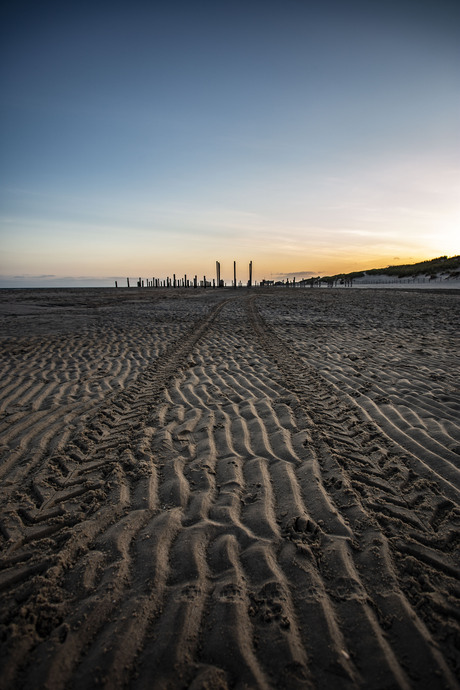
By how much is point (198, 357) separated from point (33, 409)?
12.0ft

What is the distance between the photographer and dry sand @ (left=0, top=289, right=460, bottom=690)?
65.2 inches

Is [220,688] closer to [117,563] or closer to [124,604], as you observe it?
[124,604]

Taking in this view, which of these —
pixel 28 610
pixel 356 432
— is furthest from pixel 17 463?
pixel 356 432

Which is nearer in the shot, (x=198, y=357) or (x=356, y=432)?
(x=356, y=432)

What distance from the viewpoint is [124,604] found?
1.92 metres

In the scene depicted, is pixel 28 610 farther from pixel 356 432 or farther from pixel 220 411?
pixel 356 432

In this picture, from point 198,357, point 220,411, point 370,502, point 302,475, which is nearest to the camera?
point 370,502

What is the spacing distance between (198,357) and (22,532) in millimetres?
5423

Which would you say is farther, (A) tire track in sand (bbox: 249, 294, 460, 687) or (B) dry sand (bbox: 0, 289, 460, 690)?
(A) tire track in sand (bbox: 249, 294, 460, 687)

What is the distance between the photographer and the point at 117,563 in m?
2.20

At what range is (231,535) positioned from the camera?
7.94 ft

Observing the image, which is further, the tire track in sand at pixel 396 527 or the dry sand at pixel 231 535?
the tire track in sand at pixel 396 527

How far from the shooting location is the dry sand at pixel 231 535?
1.66 m

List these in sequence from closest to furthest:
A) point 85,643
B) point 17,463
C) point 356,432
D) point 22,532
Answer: point 85,643 → point 22,532 → point 17,463 → point 356,432
